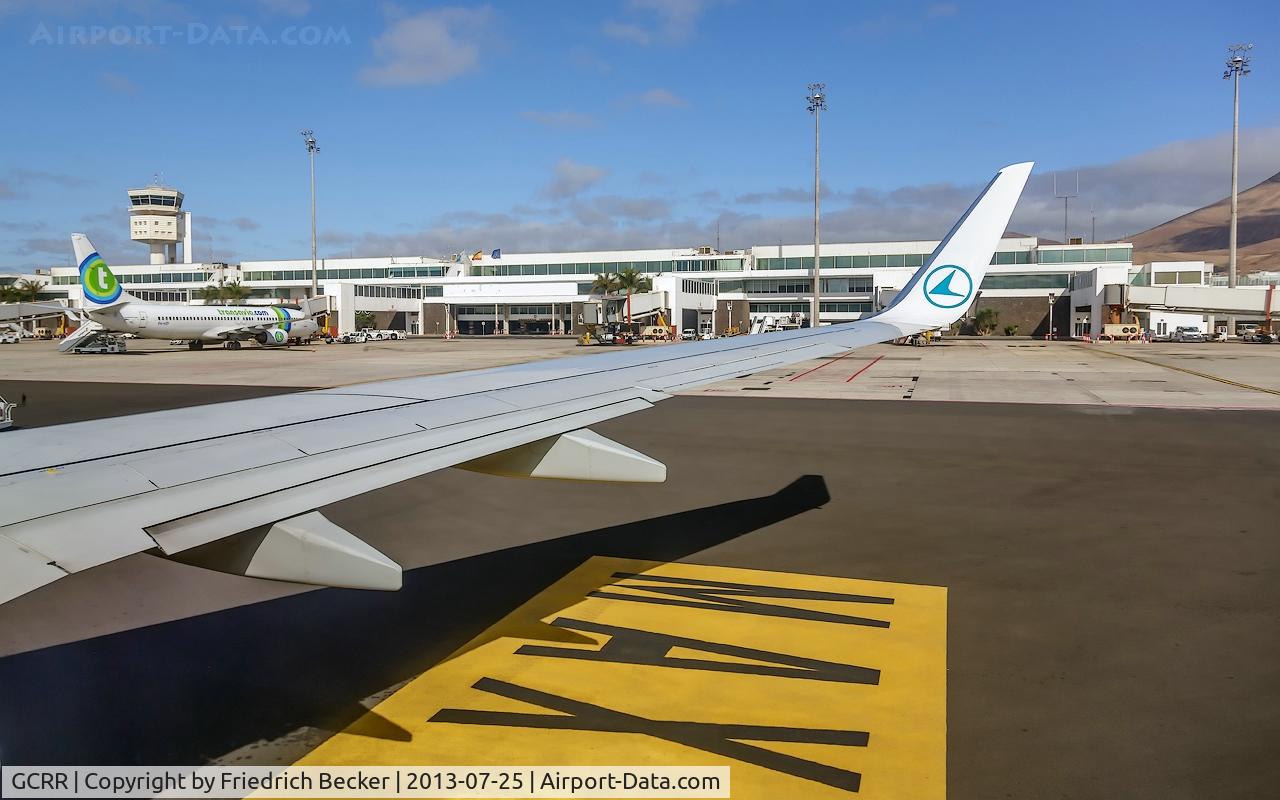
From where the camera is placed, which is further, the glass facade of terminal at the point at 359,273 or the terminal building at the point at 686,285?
the glass facade of terminal at the point at 359,273

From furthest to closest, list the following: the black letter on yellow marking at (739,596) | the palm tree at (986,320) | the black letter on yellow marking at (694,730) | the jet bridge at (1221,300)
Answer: the palm tree at (986,320) < the jet bridge at (1221,300) < the black letter on yellow marking at (739,596) < the black letter on yellow marking at (694,730)

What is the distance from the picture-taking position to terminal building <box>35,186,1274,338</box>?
9088cm

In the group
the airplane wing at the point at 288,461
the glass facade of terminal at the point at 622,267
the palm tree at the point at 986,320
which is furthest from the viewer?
the glass facade of terminal at the point at 622,267

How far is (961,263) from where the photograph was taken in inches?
329

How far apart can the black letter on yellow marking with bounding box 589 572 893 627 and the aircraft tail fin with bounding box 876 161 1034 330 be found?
2938mm

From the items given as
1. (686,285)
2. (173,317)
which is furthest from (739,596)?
(686,285)

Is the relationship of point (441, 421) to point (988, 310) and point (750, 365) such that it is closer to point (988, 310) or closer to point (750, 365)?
point (750, 365)

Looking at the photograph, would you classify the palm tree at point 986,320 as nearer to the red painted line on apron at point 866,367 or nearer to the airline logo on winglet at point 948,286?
the red painted line on apron at point 866,367

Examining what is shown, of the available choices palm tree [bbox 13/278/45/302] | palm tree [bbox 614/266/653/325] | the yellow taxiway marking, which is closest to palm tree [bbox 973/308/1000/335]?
palm tree [bbox 614/266/653/325]

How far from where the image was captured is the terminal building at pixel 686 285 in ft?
298

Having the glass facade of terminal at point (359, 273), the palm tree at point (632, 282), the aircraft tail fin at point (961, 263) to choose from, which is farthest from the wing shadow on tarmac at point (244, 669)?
the glass facade of terminal at point (359, 273)

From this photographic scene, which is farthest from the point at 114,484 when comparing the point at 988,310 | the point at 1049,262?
the point at 1049,262

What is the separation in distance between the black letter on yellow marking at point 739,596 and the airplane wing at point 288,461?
254cm

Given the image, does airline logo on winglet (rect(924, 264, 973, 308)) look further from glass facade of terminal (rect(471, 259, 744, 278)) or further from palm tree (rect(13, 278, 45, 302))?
palm tree (rect(13, 278, 45, 302))
